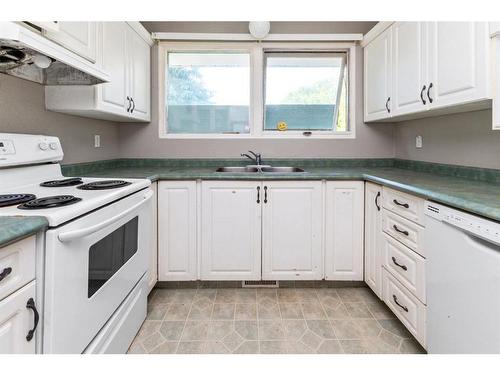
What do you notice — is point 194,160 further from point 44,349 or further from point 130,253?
point 44,349

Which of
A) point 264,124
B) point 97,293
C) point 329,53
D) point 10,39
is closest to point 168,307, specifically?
point 97,293

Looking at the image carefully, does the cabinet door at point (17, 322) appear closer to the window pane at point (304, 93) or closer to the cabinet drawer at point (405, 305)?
the cabinet drawer at point (405, 305)

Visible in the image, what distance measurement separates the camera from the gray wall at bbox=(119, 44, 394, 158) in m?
2.67

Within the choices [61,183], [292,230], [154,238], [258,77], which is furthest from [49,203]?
[258,77]

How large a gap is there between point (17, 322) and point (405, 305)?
1786 millimetres

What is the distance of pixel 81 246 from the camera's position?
3.32 feet

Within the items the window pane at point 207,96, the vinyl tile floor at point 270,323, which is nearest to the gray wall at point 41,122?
the window pane at point 207,96

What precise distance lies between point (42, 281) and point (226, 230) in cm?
132

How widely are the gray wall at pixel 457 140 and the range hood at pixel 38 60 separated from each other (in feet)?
7.56

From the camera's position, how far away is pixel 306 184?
209 centimetres

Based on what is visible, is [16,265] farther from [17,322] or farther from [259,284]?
[259,284]

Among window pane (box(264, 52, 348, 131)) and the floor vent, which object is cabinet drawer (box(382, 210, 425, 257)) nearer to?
the floor vent

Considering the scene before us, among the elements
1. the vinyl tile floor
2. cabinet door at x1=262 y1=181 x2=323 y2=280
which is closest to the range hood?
cabinet door at x1=262 y1=181 x2=323 y2=280

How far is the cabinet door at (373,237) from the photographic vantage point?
74.8 inches
